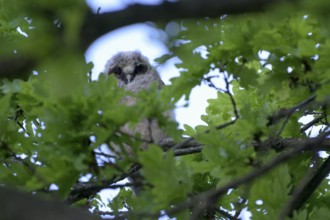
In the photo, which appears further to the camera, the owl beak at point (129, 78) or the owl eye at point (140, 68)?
the owl eye at point (140, 68)

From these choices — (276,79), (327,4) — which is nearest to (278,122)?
(276,79)

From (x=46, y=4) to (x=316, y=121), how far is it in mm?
3206

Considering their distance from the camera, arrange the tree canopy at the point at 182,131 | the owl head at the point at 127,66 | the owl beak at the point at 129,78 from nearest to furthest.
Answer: the tree canopy at the point at 182,131
the owl beak at the point at 129,78
the owl head at the point at 127,66

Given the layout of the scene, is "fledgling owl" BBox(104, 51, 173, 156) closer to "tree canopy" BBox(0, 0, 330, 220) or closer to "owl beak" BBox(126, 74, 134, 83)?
"owl beak" BBox(126, 74, 134, 83)

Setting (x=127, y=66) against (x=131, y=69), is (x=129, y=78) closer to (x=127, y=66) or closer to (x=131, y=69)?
(x=131, y=69)

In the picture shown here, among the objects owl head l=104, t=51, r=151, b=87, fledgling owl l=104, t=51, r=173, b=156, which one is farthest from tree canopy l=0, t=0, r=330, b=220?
owl head l=104, t=51, r=151, b=87

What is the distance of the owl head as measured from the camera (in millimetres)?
8164

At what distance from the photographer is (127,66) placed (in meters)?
8.34

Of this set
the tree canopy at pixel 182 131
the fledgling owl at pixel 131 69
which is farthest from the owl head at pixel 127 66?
the tree canopy at pixel 182 131

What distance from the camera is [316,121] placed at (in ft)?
15.9

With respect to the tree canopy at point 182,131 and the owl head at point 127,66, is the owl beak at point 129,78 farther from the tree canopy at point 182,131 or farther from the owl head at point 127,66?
the tree canopy at point 182,131

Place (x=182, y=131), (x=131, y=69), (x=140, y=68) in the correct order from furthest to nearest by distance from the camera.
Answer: (x=140, y=68) < (x=131, y=69) < (x=182, y=131)

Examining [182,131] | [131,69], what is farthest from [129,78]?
[182,131]

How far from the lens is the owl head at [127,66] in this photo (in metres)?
8.16
